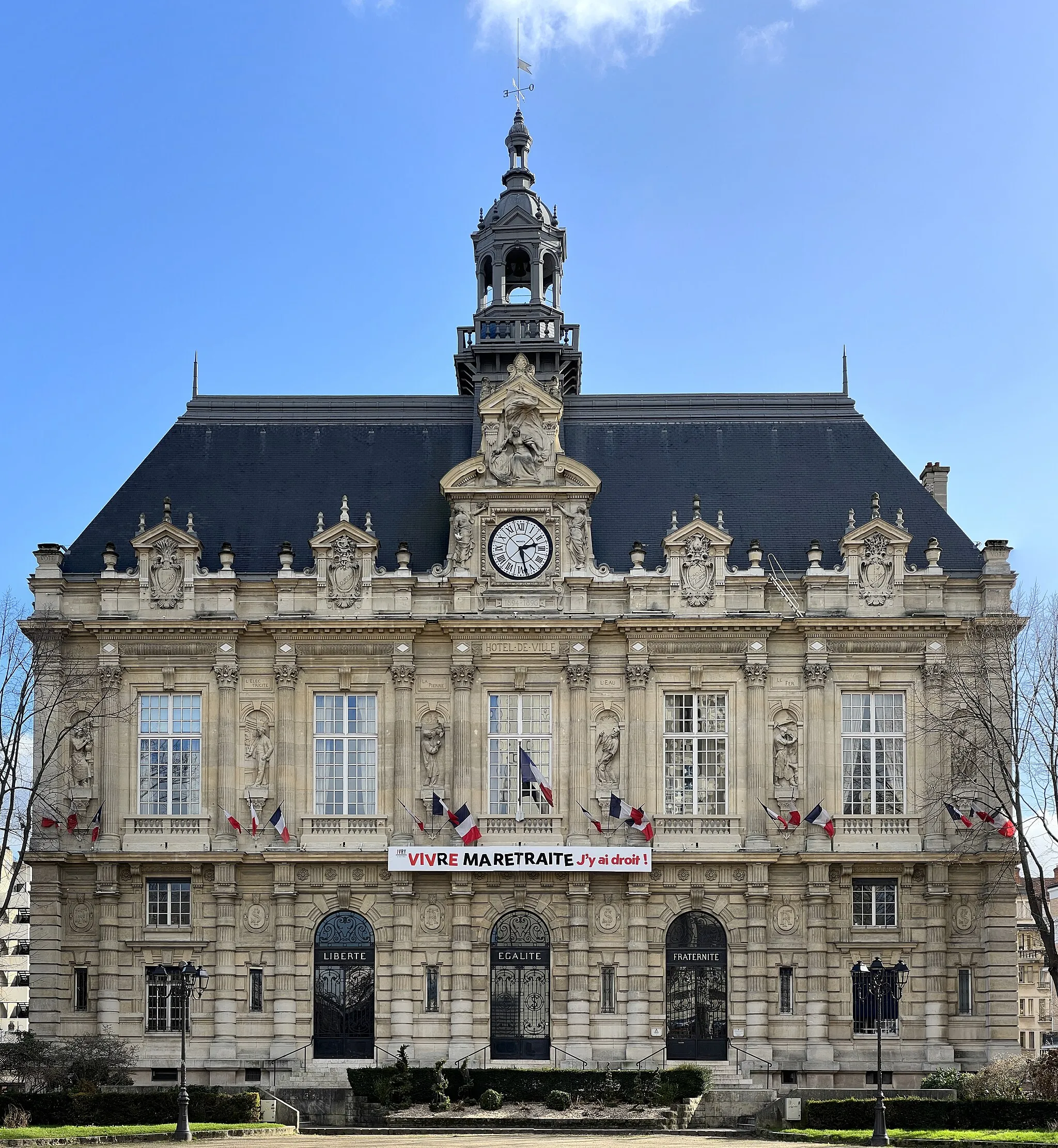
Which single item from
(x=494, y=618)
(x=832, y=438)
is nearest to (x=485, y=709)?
(x=494, y=618)

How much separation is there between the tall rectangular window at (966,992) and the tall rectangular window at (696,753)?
9.17 meters

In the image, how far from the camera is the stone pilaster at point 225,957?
55250 mm

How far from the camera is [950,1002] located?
5553cm

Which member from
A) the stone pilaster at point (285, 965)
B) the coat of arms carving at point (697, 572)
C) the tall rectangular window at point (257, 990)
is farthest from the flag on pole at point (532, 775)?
the tall rectangular window at point (257, 990)

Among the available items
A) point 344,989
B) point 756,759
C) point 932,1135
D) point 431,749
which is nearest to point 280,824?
point 431,749

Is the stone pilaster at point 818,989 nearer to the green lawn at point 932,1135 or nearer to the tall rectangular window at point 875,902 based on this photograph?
the tall rectangular window at point 875,902

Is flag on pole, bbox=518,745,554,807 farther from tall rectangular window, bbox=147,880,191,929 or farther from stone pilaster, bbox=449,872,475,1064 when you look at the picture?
tall rectangular window, bbox=147,880,191,929

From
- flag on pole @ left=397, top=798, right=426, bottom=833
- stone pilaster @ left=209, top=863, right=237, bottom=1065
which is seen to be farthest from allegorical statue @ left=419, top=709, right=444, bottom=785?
stone pilaster @ left=209, top=863, right=237, bottom=1065

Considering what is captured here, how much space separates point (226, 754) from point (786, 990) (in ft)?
64.2

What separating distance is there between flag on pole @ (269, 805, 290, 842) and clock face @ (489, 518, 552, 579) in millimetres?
10622

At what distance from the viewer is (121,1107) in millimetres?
45406

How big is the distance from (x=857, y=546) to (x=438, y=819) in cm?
1652

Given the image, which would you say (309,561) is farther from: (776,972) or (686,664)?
(776,972)

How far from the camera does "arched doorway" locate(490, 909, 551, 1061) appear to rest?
55312mm
